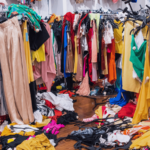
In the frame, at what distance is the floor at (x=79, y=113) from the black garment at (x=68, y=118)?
11 cm

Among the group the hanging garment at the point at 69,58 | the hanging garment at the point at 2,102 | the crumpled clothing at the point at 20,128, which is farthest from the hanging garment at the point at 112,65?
the hanging garment at the point at 2,102

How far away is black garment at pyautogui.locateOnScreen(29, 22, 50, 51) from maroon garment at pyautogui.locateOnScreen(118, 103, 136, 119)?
5.43 feet

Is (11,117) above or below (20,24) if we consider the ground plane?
below

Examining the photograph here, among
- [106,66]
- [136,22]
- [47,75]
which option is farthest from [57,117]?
[136,22]

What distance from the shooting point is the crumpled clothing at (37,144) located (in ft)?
6.86

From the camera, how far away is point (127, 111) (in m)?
2.96

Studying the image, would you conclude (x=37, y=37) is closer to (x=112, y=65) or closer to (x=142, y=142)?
(x=112, y=65)

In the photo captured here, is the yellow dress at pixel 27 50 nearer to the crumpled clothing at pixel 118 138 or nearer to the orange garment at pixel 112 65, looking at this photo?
the crumpled clothing at pixel 118 138

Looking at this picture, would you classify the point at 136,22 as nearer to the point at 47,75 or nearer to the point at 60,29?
the point at 47,75

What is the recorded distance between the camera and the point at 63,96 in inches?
153

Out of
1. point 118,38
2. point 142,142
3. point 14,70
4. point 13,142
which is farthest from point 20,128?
point 118,38

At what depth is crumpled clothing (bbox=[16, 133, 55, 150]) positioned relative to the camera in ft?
6.86

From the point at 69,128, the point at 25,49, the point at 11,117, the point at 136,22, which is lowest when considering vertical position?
the point at 69,128

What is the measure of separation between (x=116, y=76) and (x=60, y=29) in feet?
5.48
